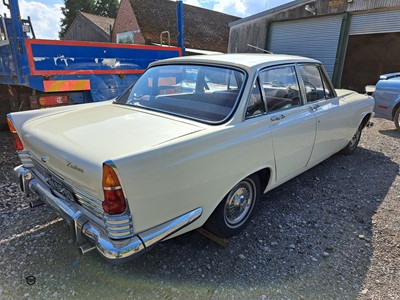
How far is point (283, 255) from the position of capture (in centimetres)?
266

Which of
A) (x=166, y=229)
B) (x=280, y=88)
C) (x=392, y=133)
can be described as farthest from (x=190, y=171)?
(x=392, y=133)

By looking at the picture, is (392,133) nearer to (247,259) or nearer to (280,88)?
(280,88)

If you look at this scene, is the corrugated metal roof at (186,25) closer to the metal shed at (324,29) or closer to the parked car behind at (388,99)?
the metal shed at (324,29)

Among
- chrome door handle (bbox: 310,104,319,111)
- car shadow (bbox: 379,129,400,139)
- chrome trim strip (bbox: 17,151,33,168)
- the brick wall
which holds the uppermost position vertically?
the brick wall

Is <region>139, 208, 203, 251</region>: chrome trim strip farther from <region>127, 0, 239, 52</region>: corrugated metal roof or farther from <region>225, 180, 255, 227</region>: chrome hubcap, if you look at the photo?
<region>127, 0, 239, 52</region>: corrugated metal roof

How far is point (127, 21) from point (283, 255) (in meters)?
25.2

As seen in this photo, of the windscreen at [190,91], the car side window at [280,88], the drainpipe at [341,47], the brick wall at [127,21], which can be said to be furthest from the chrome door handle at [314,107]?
the brick wall at [127,21]

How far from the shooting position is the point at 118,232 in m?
1.88

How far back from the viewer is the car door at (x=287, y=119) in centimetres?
286

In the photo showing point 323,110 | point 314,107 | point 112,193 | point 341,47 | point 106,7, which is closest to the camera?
point 112,193

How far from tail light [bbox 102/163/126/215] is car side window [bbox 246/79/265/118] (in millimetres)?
1318

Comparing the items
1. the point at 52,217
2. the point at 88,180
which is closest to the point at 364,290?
the point at 88,180

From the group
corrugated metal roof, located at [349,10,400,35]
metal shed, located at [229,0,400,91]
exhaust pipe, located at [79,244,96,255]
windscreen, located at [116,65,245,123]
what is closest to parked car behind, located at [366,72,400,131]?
corrugated metal roof, located at [349,10,400,35]

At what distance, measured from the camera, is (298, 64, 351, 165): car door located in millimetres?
3531
